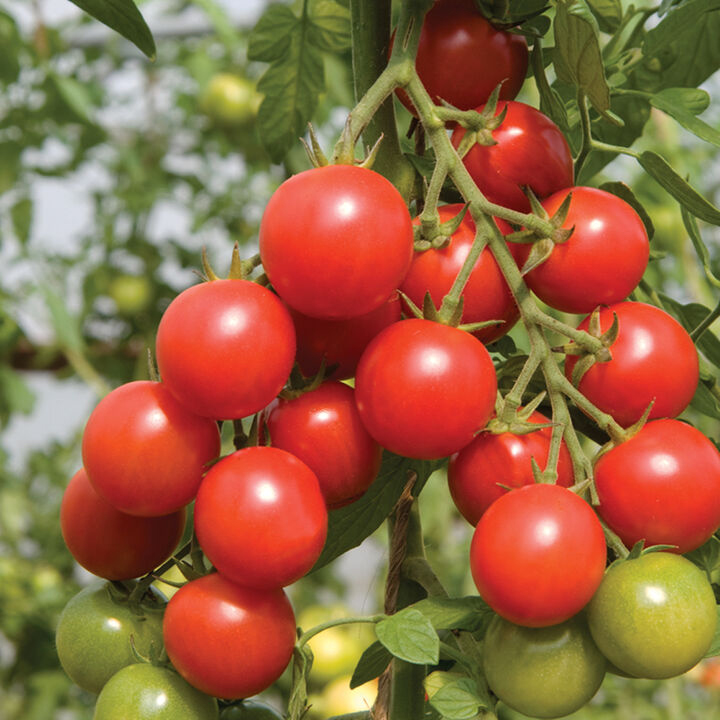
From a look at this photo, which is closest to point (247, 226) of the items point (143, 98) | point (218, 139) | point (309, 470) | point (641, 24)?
point (218, 139)

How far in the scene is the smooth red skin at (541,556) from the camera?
34cm

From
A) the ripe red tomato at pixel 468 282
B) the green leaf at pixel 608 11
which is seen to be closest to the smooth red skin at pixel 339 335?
the ripe red tomato at pixel 468 282

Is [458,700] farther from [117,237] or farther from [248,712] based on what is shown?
[117,237]

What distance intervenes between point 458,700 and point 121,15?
0.35 meters

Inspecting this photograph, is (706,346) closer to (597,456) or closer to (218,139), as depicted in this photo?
(597,456)

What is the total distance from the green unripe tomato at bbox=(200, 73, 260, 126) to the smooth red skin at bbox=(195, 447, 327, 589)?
1.42 meters

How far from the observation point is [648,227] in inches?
18.9

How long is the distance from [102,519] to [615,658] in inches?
9.1

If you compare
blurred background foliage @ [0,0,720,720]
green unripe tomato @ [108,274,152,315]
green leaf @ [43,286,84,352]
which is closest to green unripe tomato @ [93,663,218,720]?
blurred background foliage @ [0,0,720,720]

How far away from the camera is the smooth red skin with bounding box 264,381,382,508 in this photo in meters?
0.39

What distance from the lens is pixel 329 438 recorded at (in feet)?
1.29

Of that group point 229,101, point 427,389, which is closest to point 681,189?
point 427,389

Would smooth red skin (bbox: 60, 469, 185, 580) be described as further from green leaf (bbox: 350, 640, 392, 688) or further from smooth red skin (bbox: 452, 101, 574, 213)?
smooth red skin (bbox: 452, 101, 574, 213)

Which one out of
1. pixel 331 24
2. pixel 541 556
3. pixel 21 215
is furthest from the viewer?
pixel 21 215
